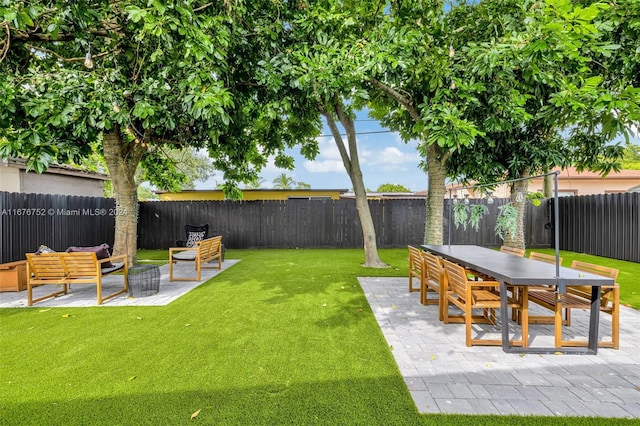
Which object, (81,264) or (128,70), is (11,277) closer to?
(81,264)

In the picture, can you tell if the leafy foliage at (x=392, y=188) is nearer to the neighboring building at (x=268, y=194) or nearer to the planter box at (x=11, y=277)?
the neighboring building at (x=268, y=194)

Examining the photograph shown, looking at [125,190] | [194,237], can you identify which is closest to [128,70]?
[125,190]

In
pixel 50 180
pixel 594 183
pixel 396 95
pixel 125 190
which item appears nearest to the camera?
pixel 396 95

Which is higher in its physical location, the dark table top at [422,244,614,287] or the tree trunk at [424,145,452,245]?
the tree trunk at [424,145,452,245]

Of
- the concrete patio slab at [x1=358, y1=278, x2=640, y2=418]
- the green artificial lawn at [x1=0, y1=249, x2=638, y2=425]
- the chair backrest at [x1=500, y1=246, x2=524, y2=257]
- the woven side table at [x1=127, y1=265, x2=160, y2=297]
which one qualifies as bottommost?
the concrete patio slab at [x1=358, y1=278, x2=640, y2=418]

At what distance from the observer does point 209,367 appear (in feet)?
8.82

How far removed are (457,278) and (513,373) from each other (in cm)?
100

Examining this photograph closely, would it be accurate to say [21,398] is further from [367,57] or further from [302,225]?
[302,225]

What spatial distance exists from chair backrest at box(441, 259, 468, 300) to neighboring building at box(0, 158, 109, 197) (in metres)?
9.41

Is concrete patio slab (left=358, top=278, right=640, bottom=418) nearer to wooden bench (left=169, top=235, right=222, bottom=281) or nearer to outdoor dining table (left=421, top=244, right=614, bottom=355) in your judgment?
outdoor dining table (left=421, top=244, right=614, bottom=355)

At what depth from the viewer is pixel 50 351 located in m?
3.02

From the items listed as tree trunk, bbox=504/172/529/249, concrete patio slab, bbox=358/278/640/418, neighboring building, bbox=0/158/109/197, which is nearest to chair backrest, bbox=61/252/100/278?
concrete patio slab, bbox=358/278/640/418

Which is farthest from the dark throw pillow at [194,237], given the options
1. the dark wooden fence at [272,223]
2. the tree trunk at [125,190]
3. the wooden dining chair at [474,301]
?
the wooden dining chair at [474,301]

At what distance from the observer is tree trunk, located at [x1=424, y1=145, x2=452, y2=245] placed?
19.3ft
